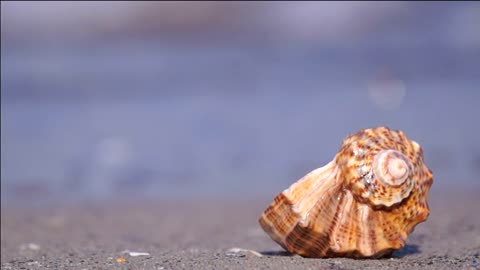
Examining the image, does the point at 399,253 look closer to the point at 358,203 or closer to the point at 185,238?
the point at 358,203

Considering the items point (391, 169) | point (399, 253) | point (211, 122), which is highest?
point (211, 122)

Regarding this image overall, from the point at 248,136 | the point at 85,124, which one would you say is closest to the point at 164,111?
the point at 85,124

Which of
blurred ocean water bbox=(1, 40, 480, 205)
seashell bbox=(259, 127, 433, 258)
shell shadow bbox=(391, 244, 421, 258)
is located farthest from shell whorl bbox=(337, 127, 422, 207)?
blurred ocean water bbox=(1, 40, 480, 205)

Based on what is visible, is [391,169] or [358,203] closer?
[391,169]

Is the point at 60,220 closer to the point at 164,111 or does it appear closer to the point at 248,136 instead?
the point at 248,136

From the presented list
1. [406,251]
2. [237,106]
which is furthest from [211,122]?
[406,251]

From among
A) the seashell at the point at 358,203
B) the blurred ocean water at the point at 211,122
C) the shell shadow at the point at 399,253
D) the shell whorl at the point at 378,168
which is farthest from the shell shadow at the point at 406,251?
the blurred ocean water at the point at 211,122

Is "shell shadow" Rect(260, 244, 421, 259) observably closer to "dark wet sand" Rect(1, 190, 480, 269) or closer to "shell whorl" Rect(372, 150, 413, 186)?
"dark wet sand" Rect(1, 190, 480, 269)
